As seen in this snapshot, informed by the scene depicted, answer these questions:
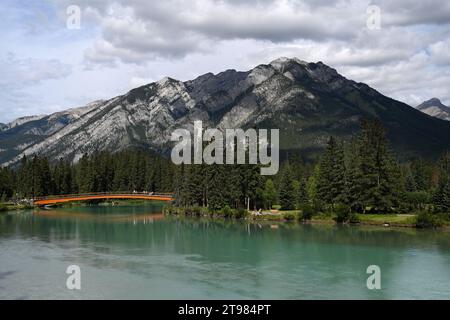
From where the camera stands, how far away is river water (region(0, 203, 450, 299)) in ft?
123

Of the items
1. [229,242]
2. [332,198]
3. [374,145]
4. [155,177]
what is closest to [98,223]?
[229,242]

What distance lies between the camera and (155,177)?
6658 inches

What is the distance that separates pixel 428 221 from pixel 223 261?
132 ft

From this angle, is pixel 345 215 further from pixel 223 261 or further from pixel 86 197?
pixel 86 197

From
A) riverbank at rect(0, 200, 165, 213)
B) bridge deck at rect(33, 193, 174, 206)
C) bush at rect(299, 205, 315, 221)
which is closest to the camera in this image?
bush at rect(299, 205, 315, 221)

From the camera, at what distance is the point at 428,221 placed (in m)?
75.7

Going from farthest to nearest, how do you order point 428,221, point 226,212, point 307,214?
point 226,212, point 307,214, point 428,221

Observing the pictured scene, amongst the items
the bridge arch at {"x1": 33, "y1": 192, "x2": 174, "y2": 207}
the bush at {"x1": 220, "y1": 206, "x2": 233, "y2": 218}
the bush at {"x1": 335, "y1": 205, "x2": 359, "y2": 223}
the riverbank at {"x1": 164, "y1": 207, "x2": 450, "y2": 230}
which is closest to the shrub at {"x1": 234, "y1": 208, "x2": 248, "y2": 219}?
the riverbank at {"x1": 164, "y1": 207, "x2": 450, "y2": 230}

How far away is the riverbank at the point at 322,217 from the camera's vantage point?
7712cm

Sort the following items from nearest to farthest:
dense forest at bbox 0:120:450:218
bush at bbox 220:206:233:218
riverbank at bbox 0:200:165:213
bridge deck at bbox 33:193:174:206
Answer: dense forest at bbox 0:120:450:218, bush at bbox 220:206:233:218, riverbank at bbox 0:200:165:213, bridge deck at bbox 33:193:174:206

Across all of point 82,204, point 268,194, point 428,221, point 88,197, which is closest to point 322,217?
point 428,221

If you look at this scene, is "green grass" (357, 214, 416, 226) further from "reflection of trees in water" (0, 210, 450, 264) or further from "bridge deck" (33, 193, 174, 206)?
"bridge deck" (33, 193, 174, 206)

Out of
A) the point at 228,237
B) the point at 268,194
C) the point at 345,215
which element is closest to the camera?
the point at 228,237

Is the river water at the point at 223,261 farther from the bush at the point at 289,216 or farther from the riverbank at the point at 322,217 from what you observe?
the bush at the point at 289,216
